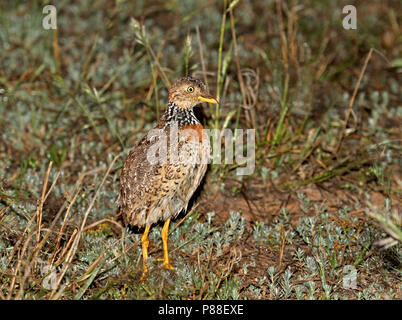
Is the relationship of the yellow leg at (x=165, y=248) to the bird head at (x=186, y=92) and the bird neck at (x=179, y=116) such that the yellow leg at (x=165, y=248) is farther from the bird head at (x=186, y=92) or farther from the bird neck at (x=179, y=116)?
the bird head at (x=186, y=92)

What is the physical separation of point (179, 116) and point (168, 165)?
0.51 metres

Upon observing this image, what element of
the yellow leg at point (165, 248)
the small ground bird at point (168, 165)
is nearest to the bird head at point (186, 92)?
the small ground bird at point (168, 165)

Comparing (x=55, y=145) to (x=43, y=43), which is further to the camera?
(x=43, y=43)

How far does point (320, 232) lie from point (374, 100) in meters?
2.97

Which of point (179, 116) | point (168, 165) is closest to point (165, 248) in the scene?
point (168, 165)

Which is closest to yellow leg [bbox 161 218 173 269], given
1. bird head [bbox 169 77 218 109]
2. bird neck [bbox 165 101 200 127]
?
bird neck [bbox 165 101 200 127]

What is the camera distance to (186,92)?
199 inches

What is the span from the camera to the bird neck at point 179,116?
16.6 feet

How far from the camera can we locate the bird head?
5.05m

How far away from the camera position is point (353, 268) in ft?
16.3

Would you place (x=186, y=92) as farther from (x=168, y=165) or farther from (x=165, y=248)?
(x=165, y=248)

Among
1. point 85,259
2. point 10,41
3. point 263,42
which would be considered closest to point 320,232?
point 85,259

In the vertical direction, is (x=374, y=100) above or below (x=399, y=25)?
below

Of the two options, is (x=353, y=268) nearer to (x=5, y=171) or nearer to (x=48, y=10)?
(x=5, y=171)
